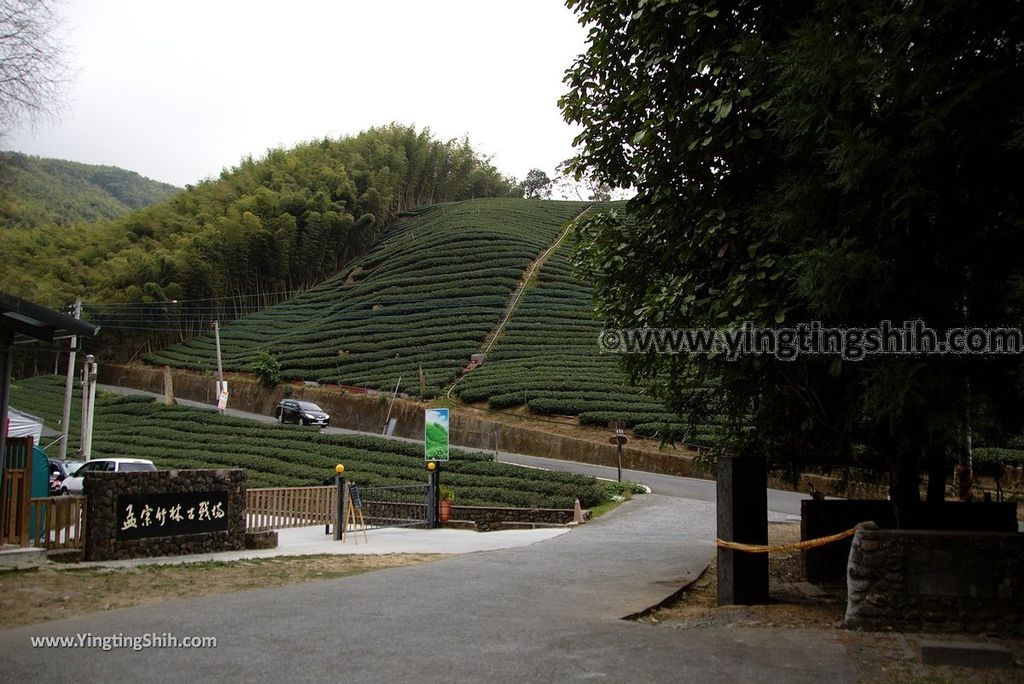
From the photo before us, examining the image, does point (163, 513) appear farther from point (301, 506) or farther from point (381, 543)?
point (301, 506)

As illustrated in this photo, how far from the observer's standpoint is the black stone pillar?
8.80m

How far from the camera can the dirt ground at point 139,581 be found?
8.41 meters

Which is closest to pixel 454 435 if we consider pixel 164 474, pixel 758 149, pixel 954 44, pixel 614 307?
pixel 164 474

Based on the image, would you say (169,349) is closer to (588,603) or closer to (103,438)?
(103,438)

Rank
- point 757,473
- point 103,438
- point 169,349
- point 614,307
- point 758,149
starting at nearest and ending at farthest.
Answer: point 758,149 < point 757,473 < point 614,307 < point 103,438 < point 169,349

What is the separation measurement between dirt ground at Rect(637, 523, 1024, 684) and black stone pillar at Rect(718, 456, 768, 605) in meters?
0.21

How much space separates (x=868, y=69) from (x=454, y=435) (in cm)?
3159

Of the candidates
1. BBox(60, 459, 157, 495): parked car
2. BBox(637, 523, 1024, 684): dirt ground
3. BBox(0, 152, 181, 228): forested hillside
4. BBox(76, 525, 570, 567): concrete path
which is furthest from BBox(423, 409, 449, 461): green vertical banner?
BBox(0, 152, 181, 228): forested hillside

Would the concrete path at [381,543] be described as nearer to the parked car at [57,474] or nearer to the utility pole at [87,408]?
the parked car at [57,474]

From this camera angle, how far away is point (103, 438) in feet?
116

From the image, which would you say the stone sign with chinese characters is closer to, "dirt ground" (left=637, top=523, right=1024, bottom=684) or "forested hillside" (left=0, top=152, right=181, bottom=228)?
"dirt ground" (left=637, top=523, right=1024, bottom=684)

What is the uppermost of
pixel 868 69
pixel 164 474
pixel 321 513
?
pixel 868 69

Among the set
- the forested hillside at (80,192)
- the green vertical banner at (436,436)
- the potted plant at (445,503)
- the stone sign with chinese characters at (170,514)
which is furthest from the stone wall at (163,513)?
the forested hillside at (80,192)

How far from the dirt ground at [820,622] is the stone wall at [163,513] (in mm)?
7800
